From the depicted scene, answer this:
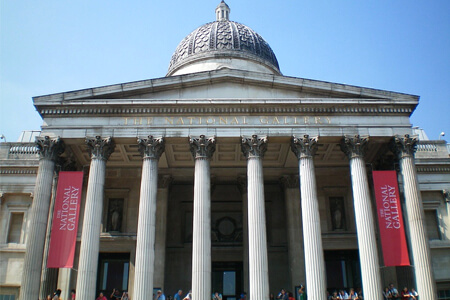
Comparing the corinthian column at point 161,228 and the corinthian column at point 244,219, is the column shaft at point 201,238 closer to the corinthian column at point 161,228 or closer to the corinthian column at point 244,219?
the corinthian column at point 161,228

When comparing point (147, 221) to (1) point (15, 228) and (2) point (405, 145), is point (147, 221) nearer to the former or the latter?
(1) point (15, 228)

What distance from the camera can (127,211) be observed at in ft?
92.2

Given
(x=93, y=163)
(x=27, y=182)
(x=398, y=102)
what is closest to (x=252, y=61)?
(x=398, y=102)

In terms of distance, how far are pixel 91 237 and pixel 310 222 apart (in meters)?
10.2

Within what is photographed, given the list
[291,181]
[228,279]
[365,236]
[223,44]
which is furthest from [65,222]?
[223,44]

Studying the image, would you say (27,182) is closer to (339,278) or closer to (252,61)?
(252,61)

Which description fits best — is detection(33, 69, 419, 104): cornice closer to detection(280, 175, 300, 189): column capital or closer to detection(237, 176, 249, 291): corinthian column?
detection(280, 175, 300, 189): column capital

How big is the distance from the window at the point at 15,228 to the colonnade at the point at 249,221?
8.44 meters

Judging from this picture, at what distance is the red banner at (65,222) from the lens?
2156 cm

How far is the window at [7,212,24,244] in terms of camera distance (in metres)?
29.4

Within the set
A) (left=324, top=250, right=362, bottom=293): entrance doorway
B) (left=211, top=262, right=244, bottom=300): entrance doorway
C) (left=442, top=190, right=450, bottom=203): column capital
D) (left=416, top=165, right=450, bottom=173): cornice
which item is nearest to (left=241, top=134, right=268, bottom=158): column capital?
(left=211, top=262, right=244, bottom=300): entrance doorway

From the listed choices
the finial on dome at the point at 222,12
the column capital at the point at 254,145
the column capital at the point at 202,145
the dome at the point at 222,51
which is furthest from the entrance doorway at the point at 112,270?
the finial on dome at the point at 222,12

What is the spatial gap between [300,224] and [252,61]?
12.3 meters

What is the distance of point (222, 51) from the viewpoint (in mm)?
32969
